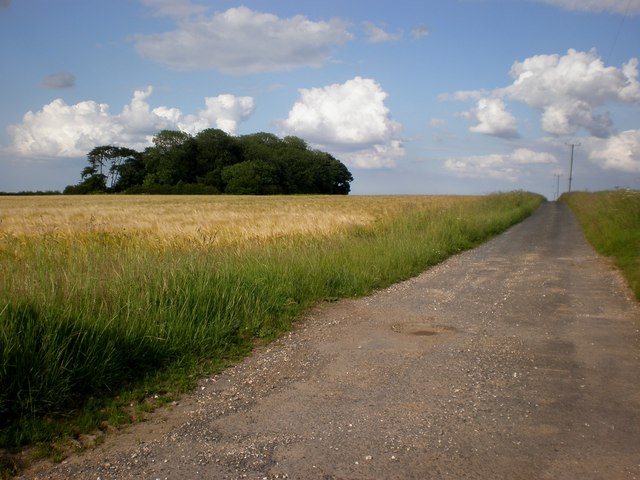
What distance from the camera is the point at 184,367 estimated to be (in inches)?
231

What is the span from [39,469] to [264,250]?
25.0ft

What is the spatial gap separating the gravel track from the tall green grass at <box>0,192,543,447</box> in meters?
0.56

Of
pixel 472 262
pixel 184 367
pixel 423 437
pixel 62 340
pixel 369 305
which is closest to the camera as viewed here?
pixel 423 437

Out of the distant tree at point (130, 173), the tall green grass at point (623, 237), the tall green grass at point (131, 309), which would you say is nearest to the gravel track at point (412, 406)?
the tall green grass at point (131, 309)

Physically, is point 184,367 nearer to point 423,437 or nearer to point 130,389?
point 130,389

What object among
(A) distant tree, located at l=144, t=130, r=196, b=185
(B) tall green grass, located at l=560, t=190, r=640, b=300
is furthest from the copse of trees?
A: (B) tall green grass, located at l=560, t=190, r=640, b=300

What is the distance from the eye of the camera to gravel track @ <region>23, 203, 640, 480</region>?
3.90 meters

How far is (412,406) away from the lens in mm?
4875

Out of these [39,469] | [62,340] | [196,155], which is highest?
[196,155]

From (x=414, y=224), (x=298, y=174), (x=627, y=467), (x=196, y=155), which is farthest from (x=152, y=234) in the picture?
(x=298, y=174)

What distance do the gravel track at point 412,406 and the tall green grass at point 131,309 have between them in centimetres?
56

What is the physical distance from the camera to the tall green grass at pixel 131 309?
4836 millimetres

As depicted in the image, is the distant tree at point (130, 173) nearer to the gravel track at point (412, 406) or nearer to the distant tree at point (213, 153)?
the distant tree at point (213, 153)

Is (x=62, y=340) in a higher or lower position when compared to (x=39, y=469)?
higher
